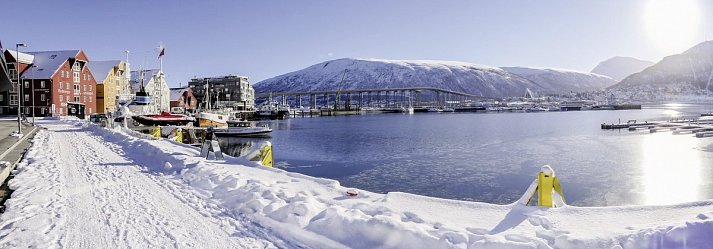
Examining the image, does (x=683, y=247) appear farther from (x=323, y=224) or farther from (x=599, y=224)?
(x=323, y=224)

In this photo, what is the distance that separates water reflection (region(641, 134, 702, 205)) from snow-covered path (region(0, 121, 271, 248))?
18.8 meters

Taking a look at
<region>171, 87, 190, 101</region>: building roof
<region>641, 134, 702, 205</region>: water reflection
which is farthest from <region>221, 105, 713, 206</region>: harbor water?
<region>171, 87, 190, 101</region>: building roof

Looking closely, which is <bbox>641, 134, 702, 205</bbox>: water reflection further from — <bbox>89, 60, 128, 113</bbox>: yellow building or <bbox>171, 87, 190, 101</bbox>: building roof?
<bbox>171, 87, 190, 101</bbox>: building roof

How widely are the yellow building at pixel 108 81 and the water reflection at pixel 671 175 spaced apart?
3792 inches

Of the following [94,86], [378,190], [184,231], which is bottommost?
[378,190]

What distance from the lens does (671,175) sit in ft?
85.0

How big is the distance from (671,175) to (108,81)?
104766 mm

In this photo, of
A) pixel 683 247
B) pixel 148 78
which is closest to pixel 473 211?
pixel 683 247

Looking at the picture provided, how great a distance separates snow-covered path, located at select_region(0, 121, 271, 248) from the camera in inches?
315

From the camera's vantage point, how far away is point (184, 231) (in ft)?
28.3

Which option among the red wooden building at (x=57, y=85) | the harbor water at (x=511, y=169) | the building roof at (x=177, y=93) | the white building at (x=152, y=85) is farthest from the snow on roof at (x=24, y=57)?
the harbor water at (x=511, y=169)

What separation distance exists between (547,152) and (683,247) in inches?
1385

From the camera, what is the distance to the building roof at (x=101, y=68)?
95.4 m

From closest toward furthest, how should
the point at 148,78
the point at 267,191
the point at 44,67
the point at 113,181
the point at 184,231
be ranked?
the point at 184,231 < the point at 267,191 < the point at 113,181 < the point at 44,67 < the point at 148,78
